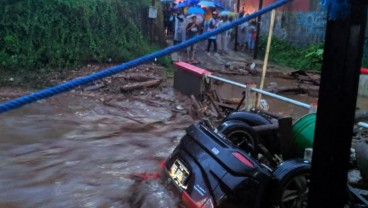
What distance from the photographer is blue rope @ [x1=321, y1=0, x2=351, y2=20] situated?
1.73 metres

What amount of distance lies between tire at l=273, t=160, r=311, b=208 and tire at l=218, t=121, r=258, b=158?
1.20m

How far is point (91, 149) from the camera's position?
6543 millimetres

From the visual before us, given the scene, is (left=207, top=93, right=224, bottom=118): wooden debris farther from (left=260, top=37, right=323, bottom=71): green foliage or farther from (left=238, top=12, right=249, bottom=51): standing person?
(left=238, top=12, right=249, bottom=51): standing person

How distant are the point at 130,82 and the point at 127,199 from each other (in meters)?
7.90

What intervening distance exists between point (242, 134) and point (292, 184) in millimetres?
1333

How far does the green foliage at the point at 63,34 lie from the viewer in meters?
12.6

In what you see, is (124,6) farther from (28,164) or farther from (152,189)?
(152,189)

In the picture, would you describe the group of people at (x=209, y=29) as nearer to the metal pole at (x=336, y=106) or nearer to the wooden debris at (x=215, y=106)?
the wooden debris at (x=215, y=106)

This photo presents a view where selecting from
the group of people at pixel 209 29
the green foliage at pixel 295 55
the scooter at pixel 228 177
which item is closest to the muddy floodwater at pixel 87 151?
the scooter at pixel 228 177

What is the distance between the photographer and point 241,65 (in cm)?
1795

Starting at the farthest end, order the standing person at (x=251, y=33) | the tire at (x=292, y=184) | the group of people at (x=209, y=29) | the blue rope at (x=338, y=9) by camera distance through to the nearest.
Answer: the standing person at (x=251, y=33) < the group of people at (x=209, y=29) < the tire at (x=292, y=184) < the blue rope at (x=338, y=9)

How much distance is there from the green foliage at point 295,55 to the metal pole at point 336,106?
54.8ft

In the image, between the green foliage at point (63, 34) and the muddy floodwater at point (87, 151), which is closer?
the muddy floodwater at point (87, 151)

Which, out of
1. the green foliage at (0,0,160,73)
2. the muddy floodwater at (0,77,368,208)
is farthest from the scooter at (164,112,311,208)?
the green foliage at (0,0,160,73)
